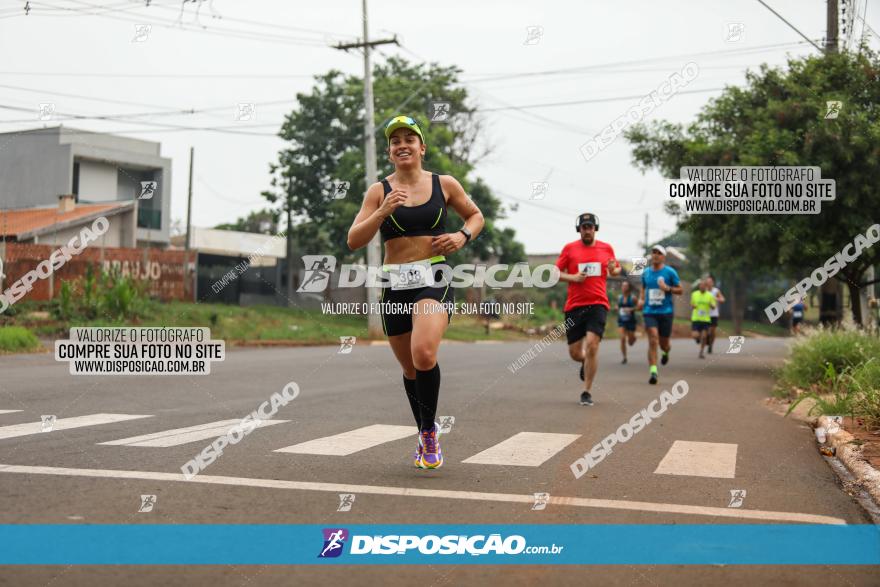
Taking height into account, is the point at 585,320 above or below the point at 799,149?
below

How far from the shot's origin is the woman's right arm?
6.05 meters

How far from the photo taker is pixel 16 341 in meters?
18.9

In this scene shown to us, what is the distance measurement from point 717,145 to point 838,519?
45.4 feet

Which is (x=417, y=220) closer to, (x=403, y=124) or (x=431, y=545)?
(x=403, y=124)

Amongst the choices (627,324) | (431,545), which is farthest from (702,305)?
(431,545)

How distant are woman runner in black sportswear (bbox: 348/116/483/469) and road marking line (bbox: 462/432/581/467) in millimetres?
677

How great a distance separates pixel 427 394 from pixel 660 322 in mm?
9514

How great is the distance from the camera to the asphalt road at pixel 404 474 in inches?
158

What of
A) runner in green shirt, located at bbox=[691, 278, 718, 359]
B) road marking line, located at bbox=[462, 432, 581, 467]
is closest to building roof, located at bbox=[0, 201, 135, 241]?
runner in green shirt, located at bbox=[691, 278, 718, 359]

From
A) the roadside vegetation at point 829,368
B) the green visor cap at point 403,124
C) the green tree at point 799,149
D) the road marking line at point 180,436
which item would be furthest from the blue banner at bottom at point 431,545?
the green tree at point 799,149

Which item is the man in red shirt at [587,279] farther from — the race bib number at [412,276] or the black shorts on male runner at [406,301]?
the race bib number at [412,276]

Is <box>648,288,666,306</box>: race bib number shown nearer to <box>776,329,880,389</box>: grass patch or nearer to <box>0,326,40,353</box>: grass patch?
<box>776,329,880,389</box>: grass patch

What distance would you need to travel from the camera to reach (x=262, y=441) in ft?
24.7

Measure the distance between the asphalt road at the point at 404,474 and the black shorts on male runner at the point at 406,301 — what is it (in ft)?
3.10
